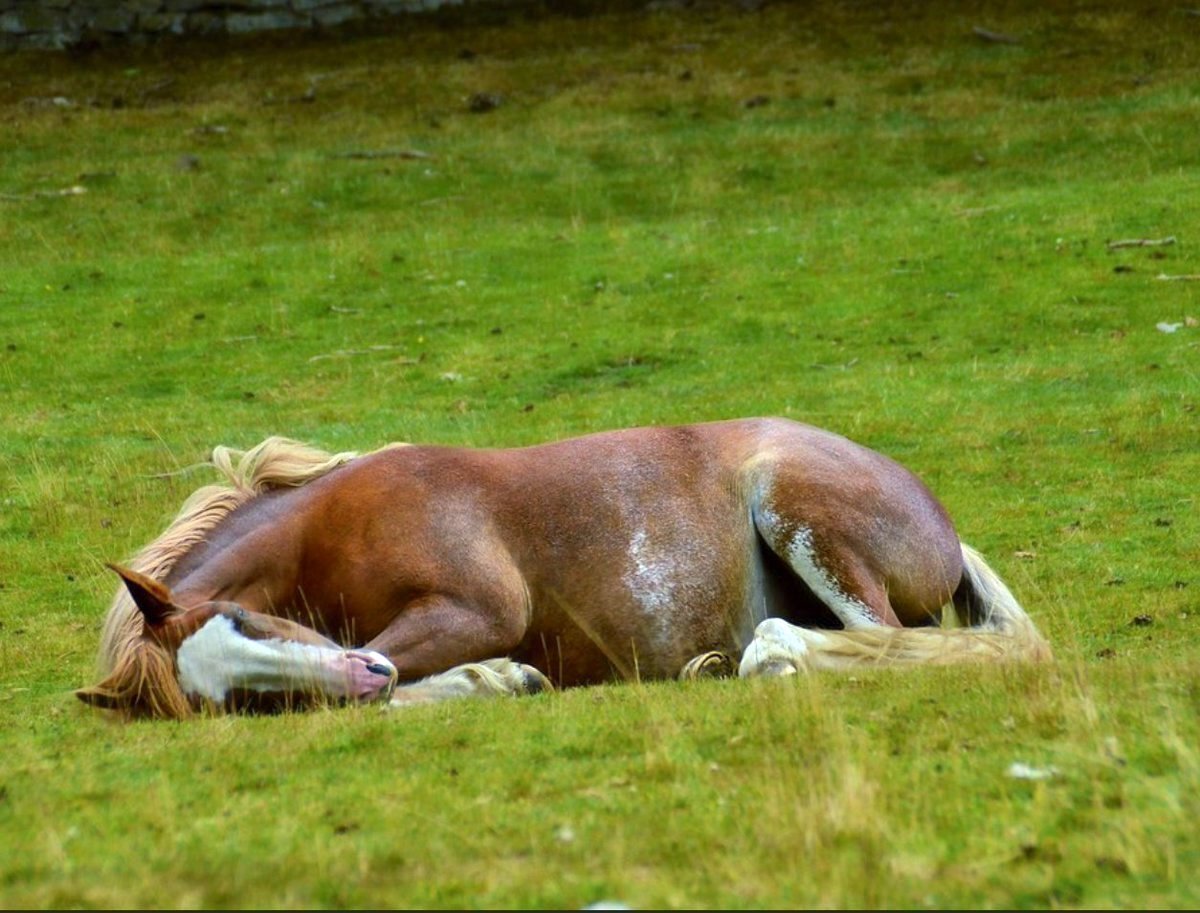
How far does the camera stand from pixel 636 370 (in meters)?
17.5

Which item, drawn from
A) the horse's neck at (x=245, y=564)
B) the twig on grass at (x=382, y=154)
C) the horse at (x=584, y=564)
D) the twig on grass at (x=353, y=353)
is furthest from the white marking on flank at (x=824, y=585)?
the twig on grass at (x=382, y=154)

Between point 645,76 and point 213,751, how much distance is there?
2596 cm

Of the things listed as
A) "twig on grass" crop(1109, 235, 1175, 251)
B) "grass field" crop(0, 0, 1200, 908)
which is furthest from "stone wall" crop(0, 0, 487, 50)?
"twig on grass" crop(1109, 235, 1175, 251)

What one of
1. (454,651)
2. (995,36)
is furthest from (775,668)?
(995,36)

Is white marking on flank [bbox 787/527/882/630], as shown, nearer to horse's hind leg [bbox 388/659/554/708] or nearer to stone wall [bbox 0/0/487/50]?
horse's hind leg [bbox 388/659/554/708]

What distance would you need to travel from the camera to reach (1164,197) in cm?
2125

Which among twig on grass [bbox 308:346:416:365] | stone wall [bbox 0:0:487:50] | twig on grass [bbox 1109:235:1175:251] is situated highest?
twig on grass [bbox 1109:235:1175:251]

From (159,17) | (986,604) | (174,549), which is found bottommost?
(159,17)

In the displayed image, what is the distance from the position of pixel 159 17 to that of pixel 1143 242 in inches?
929

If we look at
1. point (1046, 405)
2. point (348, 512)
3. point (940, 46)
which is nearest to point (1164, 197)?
point (1046, 405)

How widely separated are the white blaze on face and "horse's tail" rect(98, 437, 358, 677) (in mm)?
402

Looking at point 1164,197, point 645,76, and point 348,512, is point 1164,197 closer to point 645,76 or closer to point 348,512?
point 645,76

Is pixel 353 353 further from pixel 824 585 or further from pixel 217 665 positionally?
pixel 217 665

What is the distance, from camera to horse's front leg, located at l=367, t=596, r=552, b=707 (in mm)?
7477
